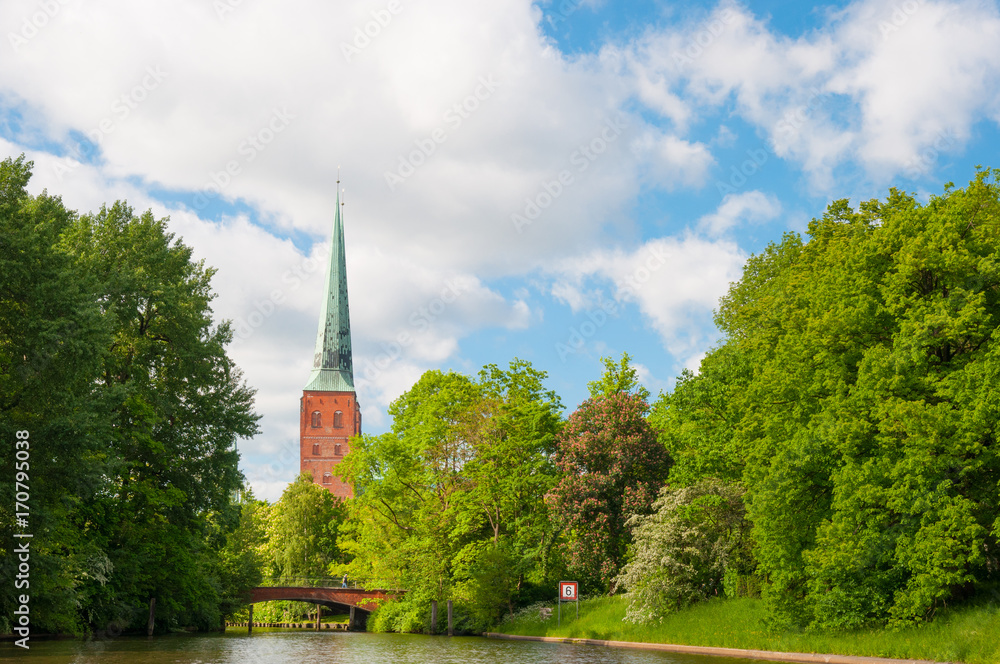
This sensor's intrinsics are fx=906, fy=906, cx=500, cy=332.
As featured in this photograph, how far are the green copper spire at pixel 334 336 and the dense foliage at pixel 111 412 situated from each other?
350 feet

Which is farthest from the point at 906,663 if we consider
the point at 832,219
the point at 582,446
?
the point at 582,446

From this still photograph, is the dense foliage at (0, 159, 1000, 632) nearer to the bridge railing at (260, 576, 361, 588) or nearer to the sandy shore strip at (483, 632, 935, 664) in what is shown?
the sandy shore strip at (483, 632, 935, 664)

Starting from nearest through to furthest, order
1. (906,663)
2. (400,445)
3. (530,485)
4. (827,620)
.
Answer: (906,663) < (827,620) < (530,485) < (400,445)

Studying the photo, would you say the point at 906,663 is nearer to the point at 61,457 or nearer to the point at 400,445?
the point at 61,457

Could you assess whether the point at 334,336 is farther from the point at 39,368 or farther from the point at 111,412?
the point at 39,368

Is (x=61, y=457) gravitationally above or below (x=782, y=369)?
below

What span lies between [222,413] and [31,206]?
17208 mm

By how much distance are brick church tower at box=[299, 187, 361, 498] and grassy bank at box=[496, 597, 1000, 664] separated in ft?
387

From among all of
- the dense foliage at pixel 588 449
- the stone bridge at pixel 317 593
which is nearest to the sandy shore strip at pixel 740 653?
the dense foliage at pixel 588 449

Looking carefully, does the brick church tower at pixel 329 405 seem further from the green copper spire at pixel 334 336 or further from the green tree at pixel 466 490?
the green tree at pixel 466 490

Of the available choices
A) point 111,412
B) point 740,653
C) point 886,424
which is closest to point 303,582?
point 111,412

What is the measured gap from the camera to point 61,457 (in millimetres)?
28984

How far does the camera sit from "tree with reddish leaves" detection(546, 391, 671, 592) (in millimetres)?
46031

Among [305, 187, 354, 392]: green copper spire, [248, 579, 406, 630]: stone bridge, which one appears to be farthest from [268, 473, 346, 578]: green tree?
[305, 187, 354, 392]: green copper spire
